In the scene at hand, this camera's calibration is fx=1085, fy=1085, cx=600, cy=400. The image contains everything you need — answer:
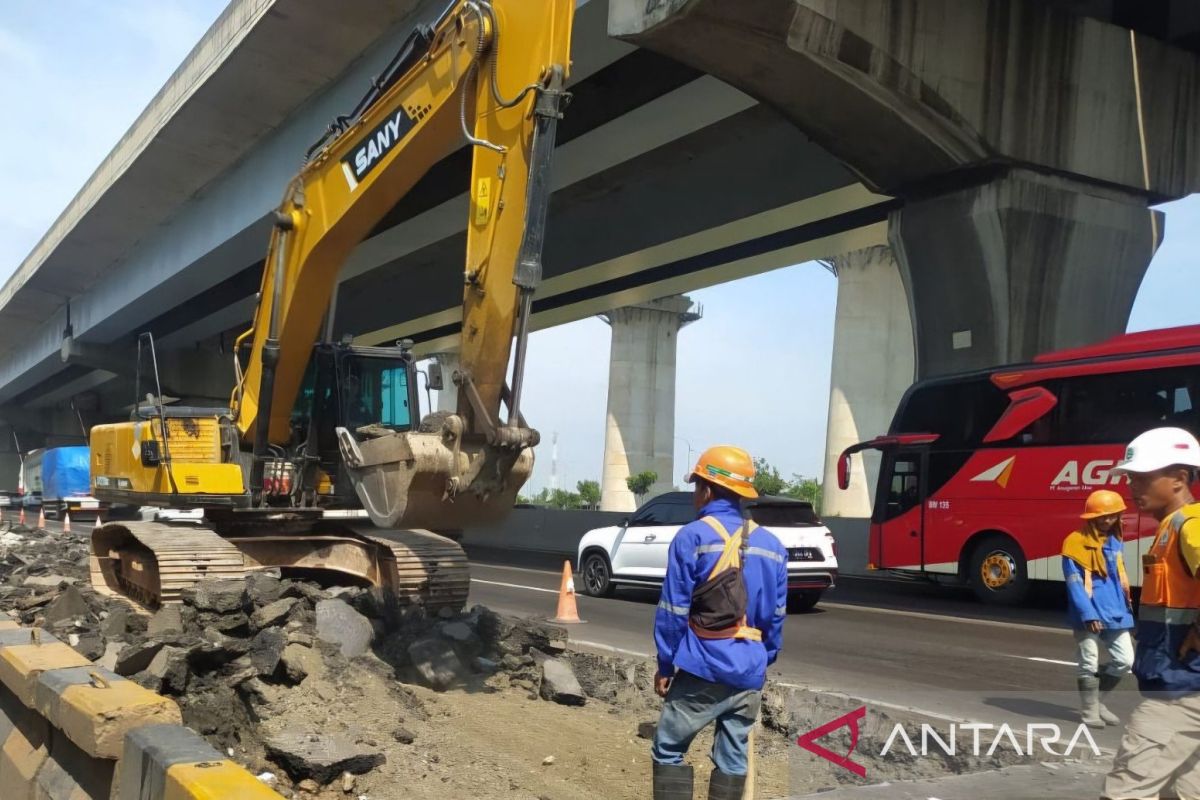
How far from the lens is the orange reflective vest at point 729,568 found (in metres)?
4.21

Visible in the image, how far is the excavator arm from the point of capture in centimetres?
678

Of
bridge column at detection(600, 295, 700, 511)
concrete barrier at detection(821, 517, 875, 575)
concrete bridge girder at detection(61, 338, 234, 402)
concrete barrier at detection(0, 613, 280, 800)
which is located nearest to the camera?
concrete barrier at detection(0, 613, 280, 800)

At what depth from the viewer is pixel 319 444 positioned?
35.4ft

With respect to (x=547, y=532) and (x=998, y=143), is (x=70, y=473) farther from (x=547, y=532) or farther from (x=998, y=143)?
(x=998, y=143)

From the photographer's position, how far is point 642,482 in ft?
180

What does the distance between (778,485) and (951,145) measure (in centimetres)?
4649

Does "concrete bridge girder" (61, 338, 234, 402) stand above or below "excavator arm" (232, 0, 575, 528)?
above

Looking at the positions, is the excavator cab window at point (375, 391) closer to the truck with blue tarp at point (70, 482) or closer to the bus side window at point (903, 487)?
the bus side window at point (903, 487)

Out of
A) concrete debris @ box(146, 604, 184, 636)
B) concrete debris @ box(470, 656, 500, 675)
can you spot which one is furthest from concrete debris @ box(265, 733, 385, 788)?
concrete debris @ box(146, 604, 184, 636)

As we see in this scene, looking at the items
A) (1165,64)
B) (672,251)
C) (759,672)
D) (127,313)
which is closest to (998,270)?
(1165,64)

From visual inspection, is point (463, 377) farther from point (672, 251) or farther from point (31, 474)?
point (31, 474)

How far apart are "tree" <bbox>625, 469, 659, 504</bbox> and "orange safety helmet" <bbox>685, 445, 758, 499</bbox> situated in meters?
50.0

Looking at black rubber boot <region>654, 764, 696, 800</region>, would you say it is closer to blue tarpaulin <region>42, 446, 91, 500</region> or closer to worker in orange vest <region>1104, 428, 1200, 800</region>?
worker in orange vest <region>1104, 428, 1200, 800</region>

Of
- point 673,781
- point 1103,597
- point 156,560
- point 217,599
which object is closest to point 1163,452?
point 673,781
